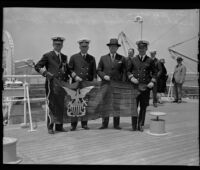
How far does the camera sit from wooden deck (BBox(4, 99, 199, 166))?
3518 millimetres

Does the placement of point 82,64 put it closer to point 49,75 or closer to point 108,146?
point 49,75

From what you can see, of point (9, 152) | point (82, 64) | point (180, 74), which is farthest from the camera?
point (180, 74)

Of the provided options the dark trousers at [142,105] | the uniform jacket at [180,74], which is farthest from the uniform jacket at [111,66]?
the uniform jacket at [180,74]

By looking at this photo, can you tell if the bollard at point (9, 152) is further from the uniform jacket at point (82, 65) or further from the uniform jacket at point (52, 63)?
the uniform jacket at point (82, 65)

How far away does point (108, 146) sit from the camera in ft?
13.7

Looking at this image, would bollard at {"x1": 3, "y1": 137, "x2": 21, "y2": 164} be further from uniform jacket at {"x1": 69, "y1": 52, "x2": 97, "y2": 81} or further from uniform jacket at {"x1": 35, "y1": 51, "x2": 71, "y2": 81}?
uniform jacket at {"x1": 69, "y1": 52, "x2": 97, "y2": 81}

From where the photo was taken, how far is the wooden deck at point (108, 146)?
3518mm

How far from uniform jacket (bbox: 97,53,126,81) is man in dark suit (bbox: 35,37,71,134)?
2.03 feet

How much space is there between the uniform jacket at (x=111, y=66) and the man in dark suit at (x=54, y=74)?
24.4 inches

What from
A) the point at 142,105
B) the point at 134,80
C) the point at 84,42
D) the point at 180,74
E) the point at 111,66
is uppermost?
the point at 84,42

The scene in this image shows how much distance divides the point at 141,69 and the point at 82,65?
104 centimetres

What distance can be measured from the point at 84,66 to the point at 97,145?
4.97 ft

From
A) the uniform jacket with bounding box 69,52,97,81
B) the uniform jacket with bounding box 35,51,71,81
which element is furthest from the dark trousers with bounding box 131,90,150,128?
the uniform jacket with bounding box 35,51,71,81

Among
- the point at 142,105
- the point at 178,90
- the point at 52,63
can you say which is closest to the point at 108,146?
the point at 142,105
